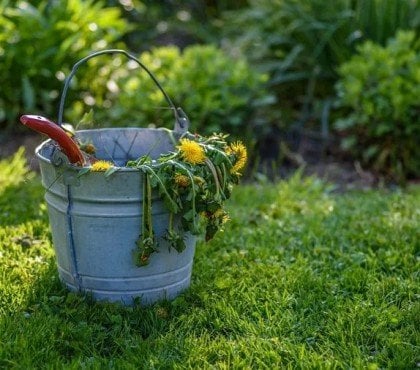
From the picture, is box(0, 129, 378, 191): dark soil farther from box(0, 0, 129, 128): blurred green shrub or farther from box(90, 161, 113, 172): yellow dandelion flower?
box(90, 161, 113, 172): yellow dandelion flower

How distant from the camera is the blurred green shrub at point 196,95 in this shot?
429cm

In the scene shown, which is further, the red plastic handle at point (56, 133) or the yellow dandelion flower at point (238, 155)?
the yellow dandelion flower at point (238, 155)

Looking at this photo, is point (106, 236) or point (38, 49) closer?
point (106, 236)

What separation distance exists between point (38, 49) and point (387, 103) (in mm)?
2343

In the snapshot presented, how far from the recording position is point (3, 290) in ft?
7.99

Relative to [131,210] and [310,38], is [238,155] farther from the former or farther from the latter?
[310,38]

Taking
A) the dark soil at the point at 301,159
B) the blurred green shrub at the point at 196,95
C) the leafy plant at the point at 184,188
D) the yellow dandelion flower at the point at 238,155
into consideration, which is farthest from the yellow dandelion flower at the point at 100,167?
the dark soil at the point at 301,159

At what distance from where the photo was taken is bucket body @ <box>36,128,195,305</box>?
2.22 metres

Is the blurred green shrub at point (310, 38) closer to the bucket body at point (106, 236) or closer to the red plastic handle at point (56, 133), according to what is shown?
the bucket body at point (106, 236)

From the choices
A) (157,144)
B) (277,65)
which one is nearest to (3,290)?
(157,144)

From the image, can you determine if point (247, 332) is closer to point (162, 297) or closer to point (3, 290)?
point (162, 297)

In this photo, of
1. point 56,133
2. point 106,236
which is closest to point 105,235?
point 106,236

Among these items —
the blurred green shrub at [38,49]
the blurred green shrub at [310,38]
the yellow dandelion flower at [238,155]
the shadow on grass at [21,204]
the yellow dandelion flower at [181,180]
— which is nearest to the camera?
the yellow dandelion flower at [181,180]

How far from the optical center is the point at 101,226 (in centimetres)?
226
